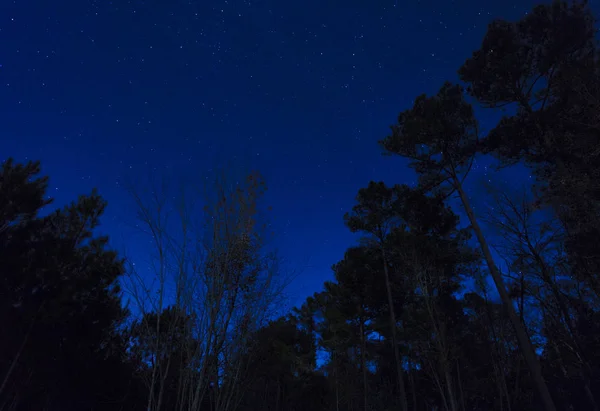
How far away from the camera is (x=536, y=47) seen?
34.9ft

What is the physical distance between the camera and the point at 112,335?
11.5 meters

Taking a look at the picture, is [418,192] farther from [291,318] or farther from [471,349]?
[291,318]

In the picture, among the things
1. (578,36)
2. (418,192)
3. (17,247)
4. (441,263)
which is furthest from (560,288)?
(17,247)

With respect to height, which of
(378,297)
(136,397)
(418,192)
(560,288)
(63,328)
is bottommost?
(136,397)

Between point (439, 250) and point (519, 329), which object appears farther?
point (439, 250)

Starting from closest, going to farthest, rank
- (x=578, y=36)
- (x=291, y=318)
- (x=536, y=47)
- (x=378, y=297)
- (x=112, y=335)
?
1. (x=578, y=36)
2. (x=536, y=47)
3. (x=112, y=335)
4. (x=378, y=297)
5. (x=291, y=318)

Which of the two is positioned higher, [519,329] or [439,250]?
[439,250]

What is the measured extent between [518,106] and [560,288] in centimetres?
772

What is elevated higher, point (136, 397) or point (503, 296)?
point (503, 296)

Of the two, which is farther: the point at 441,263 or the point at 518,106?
the point at 441,263

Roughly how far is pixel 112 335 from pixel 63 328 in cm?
192

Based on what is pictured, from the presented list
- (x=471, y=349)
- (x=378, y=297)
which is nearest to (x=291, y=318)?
(x=378, y=297)

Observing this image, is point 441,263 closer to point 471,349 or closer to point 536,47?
point 471,349

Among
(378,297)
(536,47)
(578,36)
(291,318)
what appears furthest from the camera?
(291,318)
